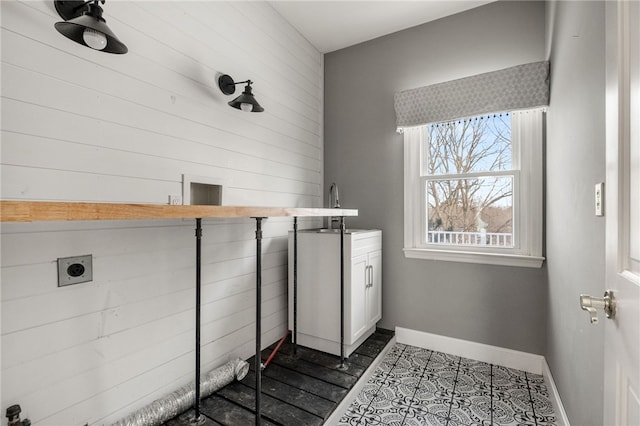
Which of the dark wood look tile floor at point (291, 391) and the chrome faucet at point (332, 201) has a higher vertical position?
the chrome faucet at point (332, 201)

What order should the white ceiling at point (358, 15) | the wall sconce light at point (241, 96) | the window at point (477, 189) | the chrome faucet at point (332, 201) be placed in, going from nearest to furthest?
the wall sconce light at point (241, 96)
the window at point (477, 189)
the white ceiling at point (358, 15)
the chrome faucet at point (332, 201)

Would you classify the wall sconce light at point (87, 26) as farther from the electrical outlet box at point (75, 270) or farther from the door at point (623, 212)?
the door at point (623, 212)

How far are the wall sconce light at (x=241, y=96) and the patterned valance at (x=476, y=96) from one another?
1414mm

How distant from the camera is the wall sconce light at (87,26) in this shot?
46.6 inches

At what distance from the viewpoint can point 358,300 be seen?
8.05ft

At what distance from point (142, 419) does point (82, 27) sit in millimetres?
1825

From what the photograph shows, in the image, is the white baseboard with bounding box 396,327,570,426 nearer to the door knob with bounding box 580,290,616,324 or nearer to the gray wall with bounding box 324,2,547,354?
the gray wall with bounding box 324,2,547,354

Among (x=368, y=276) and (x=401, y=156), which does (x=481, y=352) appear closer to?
(x=368, y=276)

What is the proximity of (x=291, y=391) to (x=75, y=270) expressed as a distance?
54.8 inches

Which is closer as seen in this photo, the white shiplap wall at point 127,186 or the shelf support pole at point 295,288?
the white shiplap wall at point 127,186

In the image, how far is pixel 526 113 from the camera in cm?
241

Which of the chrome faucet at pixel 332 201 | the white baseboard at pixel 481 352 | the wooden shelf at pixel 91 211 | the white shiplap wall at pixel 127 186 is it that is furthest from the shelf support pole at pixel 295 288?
the wooden shelf at pixel 91 211

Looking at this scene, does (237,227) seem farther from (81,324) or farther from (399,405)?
(399,405)

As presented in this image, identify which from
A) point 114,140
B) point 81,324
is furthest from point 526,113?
point 81,324
